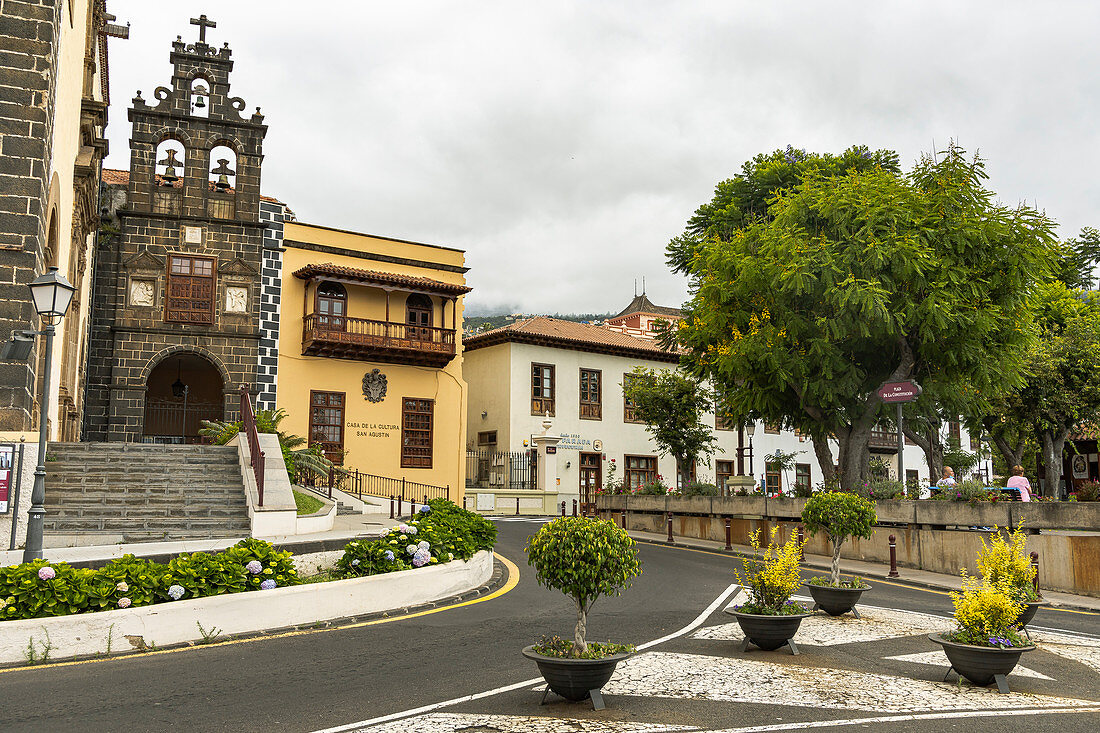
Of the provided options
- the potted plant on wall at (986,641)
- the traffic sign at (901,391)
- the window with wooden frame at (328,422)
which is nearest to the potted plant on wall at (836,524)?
the potted plant on wall at (986,641)

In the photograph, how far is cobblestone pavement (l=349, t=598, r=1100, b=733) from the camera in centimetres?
666

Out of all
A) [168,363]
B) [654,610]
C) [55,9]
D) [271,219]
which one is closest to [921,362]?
[654,610]

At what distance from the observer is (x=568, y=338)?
3984cm

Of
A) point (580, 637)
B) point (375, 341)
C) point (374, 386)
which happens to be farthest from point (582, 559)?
point (374, 386)

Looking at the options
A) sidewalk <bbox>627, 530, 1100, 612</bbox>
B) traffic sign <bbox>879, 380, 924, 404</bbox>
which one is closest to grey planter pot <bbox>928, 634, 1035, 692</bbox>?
sidewalk <bbox>627, 530, 1100, 612</bbox>

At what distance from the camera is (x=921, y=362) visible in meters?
21.6

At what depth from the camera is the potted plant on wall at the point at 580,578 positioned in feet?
22.9

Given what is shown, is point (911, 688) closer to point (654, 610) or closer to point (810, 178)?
point (654, 610)

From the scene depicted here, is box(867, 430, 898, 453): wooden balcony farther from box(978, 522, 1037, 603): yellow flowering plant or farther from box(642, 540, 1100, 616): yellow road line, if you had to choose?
box(978, 522, 1037, 603): yellow flowering plant

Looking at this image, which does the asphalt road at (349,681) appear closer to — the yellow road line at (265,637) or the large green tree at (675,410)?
the yellow road line at (265,637)

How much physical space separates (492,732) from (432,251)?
1144 inches

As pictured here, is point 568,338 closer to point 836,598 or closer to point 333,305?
point 333,305

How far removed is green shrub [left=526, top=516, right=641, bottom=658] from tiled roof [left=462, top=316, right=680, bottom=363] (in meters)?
29.9

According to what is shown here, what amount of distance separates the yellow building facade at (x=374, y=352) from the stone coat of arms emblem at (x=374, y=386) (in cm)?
4
